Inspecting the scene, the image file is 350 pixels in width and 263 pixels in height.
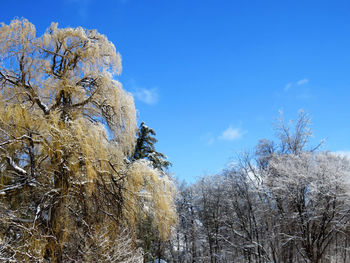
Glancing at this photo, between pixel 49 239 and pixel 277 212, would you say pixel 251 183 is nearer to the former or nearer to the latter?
pixel 277 212

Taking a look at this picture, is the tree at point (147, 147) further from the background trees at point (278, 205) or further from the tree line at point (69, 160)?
the tree line at point (69, 160)

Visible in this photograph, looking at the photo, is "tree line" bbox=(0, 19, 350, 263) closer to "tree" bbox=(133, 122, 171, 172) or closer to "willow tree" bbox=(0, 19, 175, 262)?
"willow tree" bbox=(0, 19, 175, 262)

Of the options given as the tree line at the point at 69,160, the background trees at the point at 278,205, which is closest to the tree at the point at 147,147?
the background trees at the point at 278,205

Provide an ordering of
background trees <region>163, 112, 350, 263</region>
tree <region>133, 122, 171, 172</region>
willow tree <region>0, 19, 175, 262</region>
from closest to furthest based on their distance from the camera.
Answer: willow tree <region>0, 19, 175, 262</region> → background trees <region>163, 112, 350, 263</region> → tree <region>133, 122, 171, 172</region>

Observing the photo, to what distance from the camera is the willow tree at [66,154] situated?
19.5 feet

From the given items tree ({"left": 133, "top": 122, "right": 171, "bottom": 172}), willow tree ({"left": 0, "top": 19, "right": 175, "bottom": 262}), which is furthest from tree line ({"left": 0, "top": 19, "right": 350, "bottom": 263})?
tree ({"left": 133, "top": 122, "right": 171, "bottom": 172})

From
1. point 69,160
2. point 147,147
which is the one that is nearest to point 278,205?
point 147,147

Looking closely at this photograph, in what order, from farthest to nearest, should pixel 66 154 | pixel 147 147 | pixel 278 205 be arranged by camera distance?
pixel 147 147
pixel 278 205
pixel 66 154

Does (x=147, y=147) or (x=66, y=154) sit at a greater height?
(x=147, y=147)

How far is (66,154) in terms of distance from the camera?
621cm

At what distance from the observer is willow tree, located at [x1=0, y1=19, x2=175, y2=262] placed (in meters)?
5.93

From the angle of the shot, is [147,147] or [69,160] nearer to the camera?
[69,160]

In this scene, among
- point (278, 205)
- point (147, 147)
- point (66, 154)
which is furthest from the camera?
point (147, 147)

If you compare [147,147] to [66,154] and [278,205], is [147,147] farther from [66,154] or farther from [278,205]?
[66,154]
